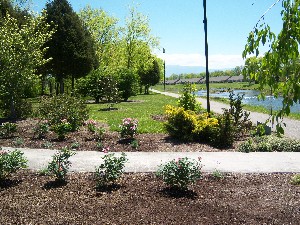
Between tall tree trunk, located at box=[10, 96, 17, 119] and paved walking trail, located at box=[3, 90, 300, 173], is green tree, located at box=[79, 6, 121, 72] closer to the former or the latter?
tall tree trunk, located at box=[10, 96, 17, 119]

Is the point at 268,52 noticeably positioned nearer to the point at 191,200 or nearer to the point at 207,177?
the point at 191,200

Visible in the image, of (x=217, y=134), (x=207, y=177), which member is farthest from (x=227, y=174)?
Result: (x=217, y=134)

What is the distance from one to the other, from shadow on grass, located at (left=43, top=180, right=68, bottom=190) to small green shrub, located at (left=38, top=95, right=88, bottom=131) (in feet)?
19.3

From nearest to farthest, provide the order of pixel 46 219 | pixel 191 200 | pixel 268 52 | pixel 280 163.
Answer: pixel 268 52 → pixel 46 219 → pixel 191 200 → pixel 280 163

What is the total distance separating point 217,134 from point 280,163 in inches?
108

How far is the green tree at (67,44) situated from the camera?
30.3 meters

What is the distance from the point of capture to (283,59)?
9.20ft

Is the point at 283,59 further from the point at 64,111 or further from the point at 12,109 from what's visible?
the point at 12,109

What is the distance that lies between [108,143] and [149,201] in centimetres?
521

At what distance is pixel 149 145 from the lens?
→ 11281 mm

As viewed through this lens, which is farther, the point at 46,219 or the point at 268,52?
the point at 46,219

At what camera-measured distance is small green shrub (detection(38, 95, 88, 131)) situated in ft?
44.3

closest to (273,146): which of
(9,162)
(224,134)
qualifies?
(224,134)

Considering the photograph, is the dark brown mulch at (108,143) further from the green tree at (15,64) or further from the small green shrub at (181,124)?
the green tree at (15,64)
